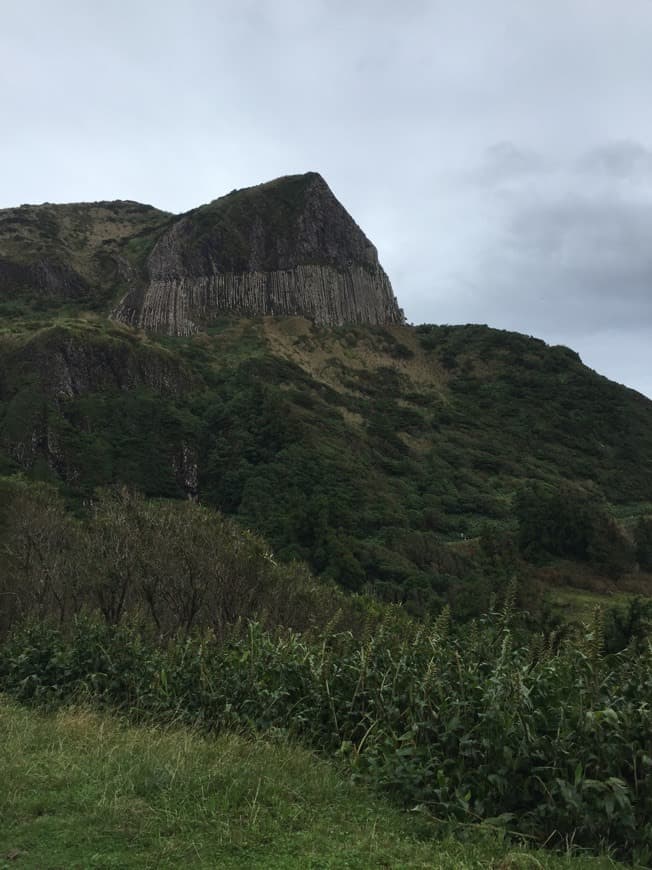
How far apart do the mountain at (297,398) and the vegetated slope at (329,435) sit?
28cm

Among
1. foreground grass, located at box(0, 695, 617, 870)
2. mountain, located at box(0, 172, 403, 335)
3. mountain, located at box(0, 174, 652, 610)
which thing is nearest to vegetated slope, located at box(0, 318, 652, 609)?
mountain, located at box(0, 174, 652, 610)

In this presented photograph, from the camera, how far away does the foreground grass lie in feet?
15.5

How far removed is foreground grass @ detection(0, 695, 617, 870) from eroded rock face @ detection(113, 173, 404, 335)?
10115 centimetres

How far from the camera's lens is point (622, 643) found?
56.4 feet

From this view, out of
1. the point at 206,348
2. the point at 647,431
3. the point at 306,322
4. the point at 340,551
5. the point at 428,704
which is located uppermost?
the point at 306,322

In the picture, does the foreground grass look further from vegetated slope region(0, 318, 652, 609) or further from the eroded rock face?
the eroded rock face

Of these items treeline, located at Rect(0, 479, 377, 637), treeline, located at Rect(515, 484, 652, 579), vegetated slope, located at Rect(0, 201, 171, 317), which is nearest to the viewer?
treeline, located at Rect(0, 479, 377, 637)

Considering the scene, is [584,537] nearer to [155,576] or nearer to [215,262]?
[155,576]

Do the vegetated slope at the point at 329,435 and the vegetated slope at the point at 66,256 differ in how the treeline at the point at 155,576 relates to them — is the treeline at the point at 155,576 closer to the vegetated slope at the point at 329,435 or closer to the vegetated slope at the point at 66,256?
the vegetated slope at the point at 329,435

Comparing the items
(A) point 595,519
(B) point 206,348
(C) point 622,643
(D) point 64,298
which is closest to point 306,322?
(B) point 206,348

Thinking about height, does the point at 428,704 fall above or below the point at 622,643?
above

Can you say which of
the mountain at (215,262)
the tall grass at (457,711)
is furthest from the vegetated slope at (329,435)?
the tall grass at (457,711)

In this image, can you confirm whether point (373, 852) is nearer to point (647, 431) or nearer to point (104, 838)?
point (104, 838)

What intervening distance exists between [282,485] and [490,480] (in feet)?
97.6
